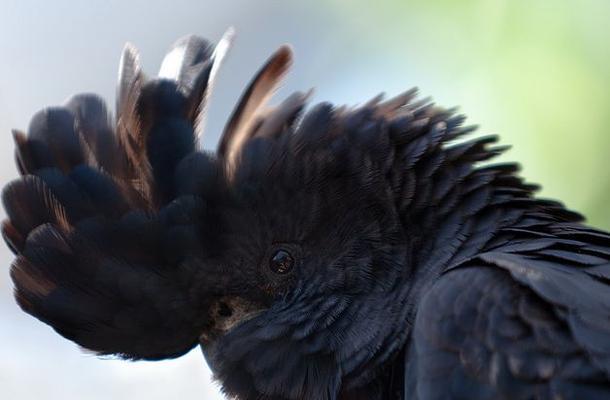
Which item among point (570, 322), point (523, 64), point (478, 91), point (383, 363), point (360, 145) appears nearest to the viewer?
point (570, 322)

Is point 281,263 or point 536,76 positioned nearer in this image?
point 281,263

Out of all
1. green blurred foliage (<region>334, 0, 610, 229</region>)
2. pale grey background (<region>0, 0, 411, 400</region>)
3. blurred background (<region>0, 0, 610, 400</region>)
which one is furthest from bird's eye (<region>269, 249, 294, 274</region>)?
pale grey background (<region>0, 0, 411, 400</region>)

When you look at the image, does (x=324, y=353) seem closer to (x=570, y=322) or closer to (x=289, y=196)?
(x=289, y=196)

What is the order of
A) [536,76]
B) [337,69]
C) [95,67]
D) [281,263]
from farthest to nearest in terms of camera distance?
1. [95,67]
2. [337,69]
3. [536,76]
4. [281,263]

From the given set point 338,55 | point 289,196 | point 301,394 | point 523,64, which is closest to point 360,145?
point 289,196

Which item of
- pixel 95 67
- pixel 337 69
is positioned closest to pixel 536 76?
pixel 337 69

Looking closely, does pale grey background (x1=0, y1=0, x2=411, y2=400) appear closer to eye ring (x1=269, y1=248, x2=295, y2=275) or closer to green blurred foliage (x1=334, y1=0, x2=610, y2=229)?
green blurred foliage (x1=334, y1=0, x2=610, y2=229)

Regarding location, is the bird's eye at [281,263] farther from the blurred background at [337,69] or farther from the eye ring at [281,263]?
the blurred background at [337,69]

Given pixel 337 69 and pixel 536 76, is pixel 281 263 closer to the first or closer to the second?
pixel 536 76
